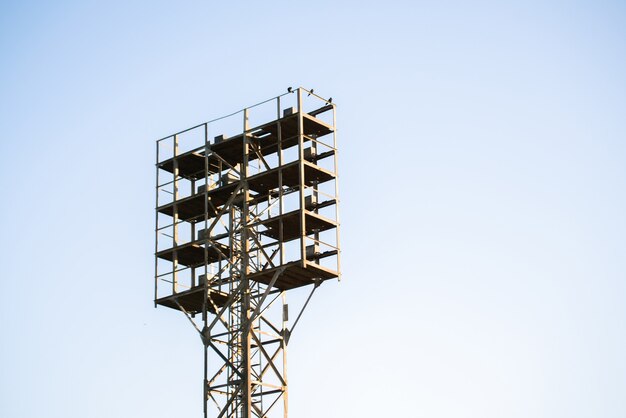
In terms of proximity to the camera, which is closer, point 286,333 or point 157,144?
point 286,333

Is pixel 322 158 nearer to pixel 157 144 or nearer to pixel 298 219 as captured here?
pixel 298 219

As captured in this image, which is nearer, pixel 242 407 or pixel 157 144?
pixel 242 407

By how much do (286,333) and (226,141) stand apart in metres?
9.12

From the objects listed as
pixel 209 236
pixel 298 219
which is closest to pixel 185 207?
pixel 209 236

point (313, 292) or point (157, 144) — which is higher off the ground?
point (157, 144)

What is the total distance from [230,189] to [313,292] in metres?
6.54

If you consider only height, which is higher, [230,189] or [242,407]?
[230,189]

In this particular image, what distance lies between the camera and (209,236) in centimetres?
7350

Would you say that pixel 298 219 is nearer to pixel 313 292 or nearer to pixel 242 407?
pixel 313 292

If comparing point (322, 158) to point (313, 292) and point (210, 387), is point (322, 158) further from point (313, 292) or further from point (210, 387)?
point (210, 387)

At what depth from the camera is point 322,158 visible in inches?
2840

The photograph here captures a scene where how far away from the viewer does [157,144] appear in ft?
251

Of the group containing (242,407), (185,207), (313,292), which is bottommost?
(242,407)

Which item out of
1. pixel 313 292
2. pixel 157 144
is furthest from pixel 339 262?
pixel 157 144
